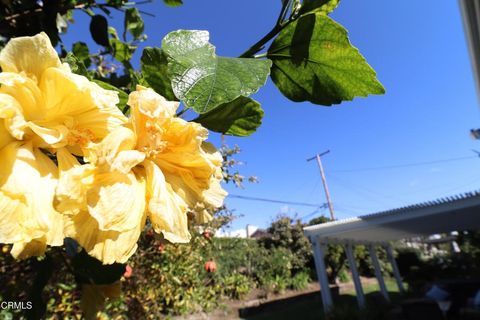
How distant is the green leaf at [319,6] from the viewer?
67 centimetres

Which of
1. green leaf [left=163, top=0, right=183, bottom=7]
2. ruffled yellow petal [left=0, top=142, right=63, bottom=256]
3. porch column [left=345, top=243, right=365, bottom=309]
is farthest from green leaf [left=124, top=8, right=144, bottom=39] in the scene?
porch column [left=345, top=243, right=365, bottom=309]

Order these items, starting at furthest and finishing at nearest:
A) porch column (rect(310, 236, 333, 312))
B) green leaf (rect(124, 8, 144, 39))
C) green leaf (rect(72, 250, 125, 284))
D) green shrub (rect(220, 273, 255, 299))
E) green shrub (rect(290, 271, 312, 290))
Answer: green shrub (rect(290, 271, 312, 290)), green shrub (rect(220, 273, 255, 299)), porch column (rect(310, 236, 333, 312)), green leaf (rect(124, 8, 144, 39)), green leaf (rect(72, 250, 125, 284))

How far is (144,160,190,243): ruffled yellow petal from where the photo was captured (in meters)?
0.45

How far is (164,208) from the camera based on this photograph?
453 millimetres

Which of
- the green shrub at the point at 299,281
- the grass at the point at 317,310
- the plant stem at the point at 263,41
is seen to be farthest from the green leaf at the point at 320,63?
the green shrub at the point at 299,281

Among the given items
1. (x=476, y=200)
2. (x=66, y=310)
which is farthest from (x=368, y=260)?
(x=66, y=310)

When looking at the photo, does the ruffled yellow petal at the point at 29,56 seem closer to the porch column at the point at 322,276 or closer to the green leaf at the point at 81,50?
the green leaf at the point at 81,50

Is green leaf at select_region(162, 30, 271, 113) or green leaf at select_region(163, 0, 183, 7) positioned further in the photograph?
green leaf at select_region(163, 0, 183, 7)

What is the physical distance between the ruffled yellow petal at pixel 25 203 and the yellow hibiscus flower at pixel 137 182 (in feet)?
0.08

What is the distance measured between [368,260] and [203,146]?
80.6ft

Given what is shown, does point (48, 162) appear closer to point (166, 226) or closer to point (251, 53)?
point (166, 226)

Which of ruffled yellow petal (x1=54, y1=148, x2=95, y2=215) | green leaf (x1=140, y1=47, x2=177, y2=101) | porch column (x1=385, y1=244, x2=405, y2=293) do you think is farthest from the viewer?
porch column (x1=385, y1=244, x2=405, y2=293)

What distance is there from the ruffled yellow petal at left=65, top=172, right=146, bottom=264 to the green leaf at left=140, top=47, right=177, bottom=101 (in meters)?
0.26

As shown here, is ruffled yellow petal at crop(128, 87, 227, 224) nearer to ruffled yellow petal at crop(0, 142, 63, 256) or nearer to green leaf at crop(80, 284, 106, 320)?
ruffled yellow petal at crop(0, 142, 63, 256)
